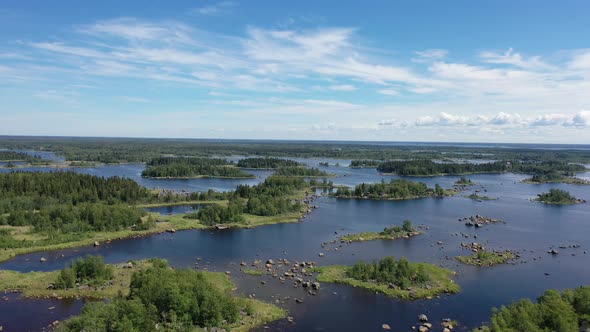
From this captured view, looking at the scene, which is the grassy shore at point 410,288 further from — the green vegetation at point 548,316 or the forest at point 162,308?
the forest at point 162,308

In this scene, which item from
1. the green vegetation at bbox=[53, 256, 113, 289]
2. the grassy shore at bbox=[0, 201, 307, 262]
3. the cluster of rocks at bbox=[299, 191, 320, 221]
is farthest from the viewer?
the cluster of rocks at bbox=[299, 191, 320, 221]

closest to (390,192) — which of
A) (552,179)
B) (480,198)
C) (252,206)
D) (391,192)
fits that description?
(391,192)

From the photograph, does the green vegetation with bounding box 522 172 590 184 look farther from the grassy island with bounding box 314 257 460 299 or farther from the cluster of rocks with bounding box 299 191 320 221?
the grassy island with bounding box 314 257 460 299

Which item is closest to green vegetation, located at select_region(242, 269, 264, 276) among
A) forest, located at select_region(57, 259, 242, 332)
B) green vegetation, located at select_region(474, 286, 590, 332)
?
forest, located at select_region(57, 259, 242, 332)

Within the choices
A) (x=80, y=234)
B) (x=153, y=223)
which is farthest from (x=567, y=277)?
(x=80, y=234)

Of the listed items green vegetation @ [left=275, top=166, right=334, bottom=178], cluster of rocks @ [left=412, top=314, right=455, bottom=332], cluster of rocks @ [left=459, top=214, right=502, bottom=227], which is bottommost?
cluster of rocks @ [left=412, top=314, right=455, bottom=332]

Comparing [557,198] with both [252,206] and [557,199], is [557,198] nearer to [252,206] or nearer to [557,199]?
[557,199]

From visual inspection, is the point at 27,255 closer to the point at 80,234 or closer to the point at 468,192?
the point at 80,234
